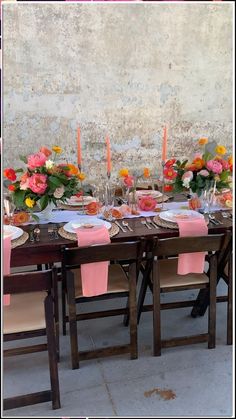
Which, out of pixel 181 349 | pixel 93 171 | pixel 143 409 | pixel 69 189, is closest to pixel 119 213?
pixel 69 189

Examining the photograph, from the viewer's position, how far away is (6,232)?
1.83 meters

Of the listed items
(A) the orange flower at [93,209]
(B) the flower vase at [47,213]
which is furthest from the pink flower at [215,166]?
(B) the flower vase at [47,213]

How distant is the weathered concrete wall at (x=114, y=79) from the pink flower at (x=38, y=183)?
1610mm

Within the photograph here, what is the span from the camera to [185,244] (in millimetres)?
1798

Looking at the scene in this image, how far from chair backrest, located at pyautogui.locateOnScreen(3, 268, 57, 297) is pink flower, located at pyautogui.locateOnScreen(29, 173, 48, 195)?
0.58 metres

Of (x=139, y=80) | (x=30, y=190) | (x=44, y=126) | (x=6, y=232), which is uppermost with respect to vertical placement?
(x=139, y=80)

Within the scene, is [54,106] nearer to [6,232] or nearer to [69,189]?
[69,189]

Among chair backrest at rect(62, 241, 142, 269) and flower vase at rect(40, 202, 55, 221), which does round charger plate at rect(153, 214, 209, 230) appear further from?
flower vase at rect(40, 202, 55, 221)

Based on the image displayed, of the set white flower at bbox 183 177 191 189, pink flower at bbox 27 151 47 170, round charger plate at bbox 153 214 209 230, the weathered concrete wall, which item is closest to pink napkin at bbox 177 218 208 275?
round charger plate at bbox 153 214 209 230

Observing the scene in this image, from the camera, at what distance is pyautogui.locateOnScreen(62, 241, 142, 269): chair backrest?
5.60 ft

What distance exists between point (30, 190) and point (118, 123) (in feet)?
6.47

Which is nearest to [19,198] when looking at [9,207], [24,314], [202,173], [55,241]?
[9,207]

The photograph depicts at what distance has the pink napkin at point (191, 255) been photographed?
1967 mm

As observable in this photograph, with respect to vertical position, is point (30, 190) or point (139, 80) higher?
point (139, 80)
